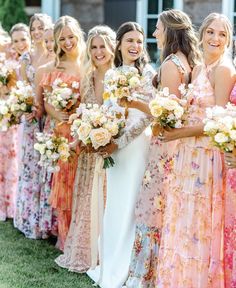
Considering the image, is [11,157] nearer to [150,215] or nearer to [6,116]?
[6,116]

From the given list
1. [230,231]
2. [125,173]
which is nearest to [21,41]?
[125,173]

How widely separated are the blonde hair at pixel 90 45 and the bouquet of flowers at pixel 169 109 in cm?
149

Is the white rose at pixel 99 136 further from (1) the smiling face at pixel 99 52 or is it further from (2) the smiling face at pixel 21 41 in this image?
(2) the smiling face at pixel 21 41

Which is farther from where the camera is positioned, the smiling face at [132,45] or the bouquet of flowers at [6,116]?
the bouquet of flowers at [6,116]

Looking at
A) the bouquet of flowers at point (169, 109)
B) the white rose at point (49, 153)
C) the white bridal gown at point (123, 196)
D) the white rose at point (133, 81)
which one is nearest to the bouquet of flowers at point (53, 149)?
the white rose at point (49, 153)

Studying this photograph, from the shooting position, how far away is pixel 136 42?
578cm

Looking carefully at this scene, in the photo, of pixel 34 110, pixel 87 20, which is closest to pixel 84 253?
pixel 34 110

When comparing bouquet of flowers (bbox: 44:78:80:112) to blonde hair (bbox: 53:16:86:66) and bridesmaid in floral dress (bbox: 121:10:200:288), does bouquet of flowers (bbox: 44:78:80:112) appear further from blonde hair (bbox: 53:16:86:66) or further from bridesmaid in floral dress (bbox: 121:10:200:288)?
bridesmaid in floral dress (bbox: 121:10:200:288)

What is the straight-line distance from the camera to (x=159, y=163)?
5.40 metres

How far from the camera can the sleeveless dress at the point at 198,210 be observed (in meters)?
4.79

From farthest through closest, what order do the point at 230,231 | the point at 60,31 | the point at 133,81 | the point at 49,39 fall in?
the point at 49,39 → the point at 60,31 → the point at 133,81 → the point at 230,231

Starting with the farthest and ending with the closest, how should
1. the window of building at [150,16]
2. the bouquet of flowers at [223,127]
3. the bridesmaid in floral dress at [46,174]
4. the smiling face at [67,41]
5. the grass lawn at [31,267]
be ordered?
the window of building at [150,16] → the bridesmaid in floral dress at [46,174] → the smiling face at [67,41] → the grass lawn at [31,267] → the bouquet of flowers at [223,127]

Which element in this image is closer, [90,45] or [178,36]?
[178,36]

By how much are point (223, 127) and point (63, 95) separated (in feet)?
Answer: 7.76
